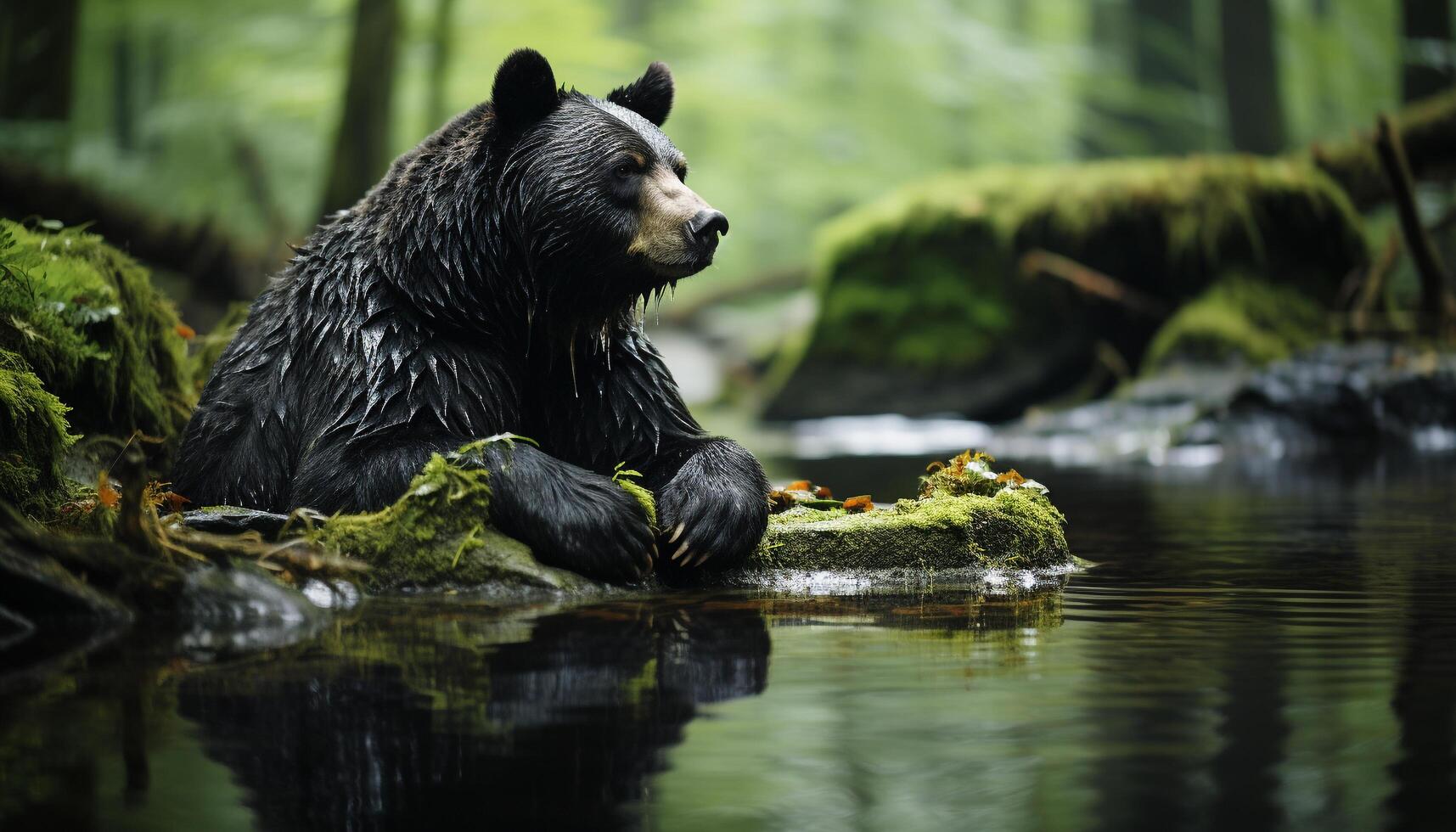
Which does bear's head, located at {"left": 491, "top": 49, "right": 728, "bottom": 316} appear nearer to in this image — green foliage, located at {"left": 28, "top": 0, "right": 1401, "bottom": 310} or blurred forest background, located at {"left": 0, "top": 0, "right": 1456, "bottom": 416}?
blurred forest background, located at {"left": 0, "top": 0, "right": 1456, "bottom": 416}

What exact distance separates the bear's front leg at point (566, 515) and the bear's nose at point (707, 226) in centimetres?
99

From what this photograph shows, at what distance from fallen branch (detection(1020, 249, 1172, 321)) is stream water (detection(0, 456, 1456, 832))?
474 inches

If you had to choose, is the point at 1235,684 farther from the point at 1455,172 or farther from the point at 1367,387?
the point at 1455,172

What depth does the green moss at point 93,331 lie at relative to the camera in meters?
5.92

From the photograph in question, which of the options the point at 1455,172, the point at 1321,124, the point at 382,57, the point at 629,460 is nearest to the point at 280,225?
the point at 382,57

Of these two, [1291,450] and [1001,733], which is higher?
[1291,450]

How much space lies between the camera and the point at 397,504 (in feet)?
15.1

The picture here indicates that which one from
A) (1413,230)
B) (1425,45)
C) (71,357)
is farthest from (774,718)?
(1425,45)

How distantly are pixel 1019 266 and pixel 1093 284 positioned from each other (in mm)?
1518

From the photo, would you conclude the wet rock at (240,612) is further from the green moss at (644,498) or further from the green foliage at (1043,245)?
the green foliage at (1043,245)

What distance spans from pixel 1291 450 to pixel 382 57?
11587 millimetres

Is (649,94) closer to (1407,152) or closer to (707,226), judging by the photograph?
(707,226)

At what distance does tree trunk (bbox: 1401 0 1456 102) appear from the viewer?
20.4 m

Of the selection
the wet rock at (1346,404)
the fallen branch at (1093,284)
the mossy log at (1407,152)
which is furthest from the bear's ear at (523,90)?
the mossy log at (1407,152)
